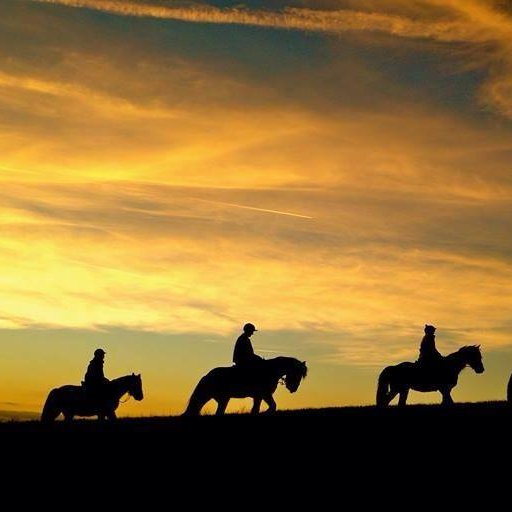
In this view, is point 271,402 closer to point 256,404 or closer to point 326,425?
point 256,404

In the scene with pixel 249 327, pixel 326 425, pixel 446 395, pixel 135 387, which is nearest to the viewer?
pixel 326 425

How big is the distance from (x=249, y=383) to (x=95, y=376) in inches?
226

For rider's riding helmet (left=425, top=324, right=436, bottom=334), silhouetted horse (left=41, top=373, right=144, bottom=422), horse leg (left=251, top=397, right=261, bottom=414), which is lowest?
silhouetted horse (left=41, top=373, right=144, bottom=422)

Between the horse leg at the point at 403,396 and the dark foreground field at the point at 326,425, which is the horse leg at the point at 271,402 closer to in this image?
the dark foreground field at the point at 326,425

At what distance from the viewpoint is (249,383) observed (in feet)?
93.5

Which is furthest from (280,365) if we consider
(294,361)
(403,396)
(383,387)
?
(403,396)

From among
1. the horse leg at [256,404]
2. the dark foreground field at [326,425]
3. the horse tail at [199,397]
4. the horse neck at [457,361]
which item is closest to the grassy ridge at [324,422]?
the dark foreground field at [326,425]

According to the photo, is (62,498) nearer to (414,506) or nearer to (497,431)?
(414,506)

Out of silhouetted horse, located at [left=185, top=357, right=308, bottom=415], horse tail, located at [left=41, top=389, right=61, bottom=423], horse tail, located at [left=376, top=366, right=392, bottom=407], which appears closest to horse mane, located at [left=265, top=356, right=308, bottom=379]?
silhouetted horse, located at [left=185, top=357, right=308, bottom=415]

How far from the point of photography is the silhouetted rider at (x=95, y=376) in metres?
29.9

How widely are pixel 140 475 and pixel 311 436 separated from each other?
5.16 metres

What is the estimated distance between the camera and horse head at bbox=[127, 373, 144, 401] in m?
31.2

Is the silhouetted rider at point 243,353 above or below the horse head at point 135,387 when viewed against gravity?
above

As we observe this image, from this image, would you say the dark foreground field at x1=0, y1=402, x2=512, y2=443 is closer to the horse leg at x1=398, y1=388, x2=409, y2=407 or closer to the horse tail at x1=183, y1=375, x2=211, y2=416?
the horse tail at x1=183, y1=375, x2=211, y2=416
